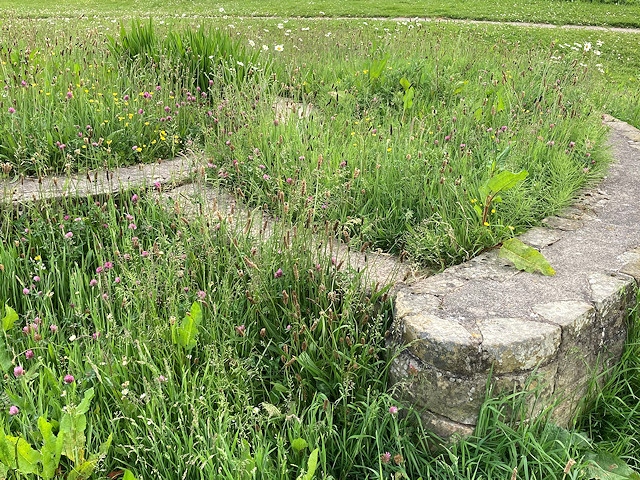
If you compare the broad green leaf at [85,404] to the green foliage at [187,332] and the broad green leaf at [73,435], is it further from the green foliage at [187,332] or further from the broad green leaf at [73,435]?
the green foliage at [187,332]

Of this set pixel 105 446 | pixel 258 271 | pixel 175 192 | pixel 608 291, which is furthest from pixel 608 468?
pixel 175 192

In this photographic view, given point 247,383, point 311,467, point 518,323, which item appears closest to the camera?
point 311,467

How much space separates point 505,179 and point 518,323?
2.46 ft

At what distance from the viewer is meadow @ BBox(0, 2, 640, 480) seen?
2252mm

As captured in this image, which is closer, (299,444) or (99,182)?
(299,444)

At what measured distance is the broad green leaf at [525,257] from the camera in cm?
278

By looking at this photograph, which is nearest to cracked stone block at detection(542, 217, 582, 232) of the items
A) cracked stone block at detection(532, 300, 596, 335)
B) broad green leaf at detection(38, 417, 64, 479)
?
cracked stone block at detection(532, 300, 596, 335)

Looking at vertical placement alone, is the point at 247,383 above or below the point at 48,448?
below

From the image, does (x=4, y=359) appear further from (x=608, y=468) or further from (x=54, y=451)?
(x=608, y=468)

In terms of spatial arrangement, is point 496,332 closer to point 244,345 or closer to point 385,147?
point 244,345

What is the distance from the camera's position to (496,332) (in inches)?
93.0

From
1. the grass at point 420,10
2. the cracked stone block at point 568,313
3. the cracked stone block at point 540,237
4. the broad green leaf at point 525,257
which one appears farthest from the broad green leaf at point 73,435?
the grass at point 420,10

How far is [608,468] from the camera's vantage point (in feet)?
7.66

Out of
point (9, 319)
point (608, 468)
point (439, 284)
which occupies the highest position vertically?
point (439, 284)
